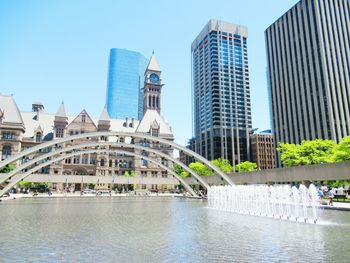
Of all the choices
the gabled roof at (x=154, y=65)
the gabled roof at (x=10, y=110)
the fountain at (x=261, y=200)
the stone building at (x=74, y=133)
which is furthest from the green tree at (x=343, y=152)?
the gabled roof at (x=154, y=65)

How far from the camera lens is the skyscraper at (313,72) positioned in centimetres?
7969

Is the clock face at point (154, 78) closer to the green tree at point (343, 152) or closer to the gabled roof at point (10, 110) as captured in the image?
the gabled roof at point (10, 110)

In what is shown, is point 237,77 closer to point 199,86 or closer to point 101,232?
point 199,86

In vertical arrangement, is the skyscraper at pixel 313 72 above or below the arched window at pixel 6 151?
above

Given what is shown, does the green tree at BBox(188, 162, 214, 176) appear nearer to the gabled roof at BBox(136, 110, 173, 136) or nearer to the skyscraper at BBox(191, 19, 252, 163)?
the gabled roof at BBox(136, 110, 173, 136)

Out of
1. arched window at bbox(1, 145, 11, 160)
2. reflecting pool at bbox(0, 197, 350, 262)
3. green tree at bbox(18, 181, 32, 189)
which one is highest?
arched window at bbox(1, 145, 11, 160)

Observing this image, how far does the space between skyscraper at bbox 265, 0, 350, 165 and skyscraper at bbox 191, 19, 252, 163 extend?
125 feet

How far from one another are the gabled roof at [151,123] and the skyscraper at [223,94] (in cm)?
3607

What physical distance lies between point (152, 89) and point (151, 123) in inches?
750

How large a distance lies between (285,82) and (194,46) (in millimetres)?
77837

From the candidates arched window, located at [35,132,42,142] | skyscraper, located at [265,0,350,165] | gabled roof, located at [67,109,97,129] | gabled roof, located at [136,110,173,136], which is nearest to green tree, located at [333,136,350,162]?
skyscraper, located at [265,0,350,165]

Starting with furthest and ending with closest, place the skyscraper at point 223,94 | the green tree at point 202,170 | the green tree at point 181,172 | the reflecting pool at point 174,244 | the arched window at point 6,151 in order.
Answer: the skyscraper at point 223,94 < the green tree at point 181,172 < the arched window at point 6,151 < the green tree at point 202,170 < the reflecting pool at point 174,244

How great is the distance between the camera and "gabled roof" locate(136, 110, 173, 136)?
101 metres

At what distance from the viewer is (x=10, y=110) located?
86000 mm
